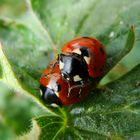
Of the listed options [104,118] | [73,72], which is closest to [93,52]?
[73,72]

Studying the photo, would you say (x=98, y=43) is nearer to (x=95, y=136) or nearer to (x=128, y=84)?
(x=128, y=84)

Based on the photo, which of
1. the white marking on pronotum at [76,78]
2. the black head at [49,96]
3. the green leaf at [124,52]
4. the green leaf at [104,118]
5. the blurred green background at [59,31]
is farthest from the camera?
the blurred green background at [59,31]

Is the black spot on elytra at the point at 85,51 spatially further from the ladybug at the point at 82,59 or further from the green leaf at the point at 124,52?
the green leaf at the point at 124,52

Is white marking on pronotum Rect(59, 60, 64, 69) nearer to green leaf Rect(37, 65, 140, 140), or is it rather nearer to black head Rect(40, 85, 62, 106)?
black head Rect(40, 85, 62, 106)

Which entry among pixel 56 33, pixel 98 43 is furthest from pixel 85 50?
pixel 56 33

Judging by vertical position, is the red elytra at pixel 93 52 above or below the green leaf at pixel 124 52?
above

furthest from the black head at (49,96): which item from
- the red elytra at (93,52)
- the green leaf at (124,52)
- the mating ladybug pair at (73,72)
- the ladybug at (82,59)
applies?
the green leaf at (124,52)
